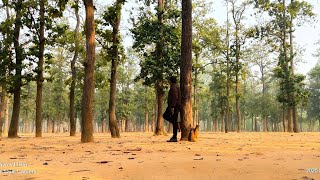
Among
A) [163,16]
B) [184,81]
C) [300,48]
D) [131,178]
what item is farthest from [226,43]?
[131,178]

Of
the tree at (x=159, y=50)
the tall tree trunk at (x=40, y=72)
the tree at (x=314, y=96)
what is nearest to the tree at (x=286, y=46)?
the tree at (x=159, y=50)

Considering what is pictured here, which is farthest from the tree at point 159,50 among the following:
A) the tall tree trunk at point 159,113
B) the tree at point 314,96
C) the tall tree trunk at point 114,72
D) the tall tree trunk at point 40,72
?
the tree at point 314,96

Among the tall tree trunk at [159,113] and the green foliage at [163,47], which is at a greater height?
the green foliage at [163,47]

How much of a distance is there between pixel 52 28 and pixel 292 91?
73.0 feet

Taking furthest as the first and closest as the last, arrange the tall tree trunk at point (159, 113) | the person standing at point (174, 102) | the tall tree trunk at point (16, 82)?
the tall tree trunk at point (159, 113) < the tall tree trunk at point (16, 82) < the person standing at point (174, 102)

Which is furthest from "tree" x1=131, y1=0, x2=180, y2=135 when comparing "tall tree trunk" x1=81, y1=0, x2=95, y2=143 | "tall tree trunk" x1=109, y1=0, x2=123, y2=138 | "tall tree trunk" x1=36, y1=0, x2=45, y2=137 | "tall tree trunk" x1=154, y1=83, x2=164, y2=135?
"tall tree trunk" x1=81, y1=0, x2=95, y2=143

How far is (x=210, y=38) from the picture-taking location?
33.4m

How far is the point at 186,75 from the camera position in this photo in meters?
10.7

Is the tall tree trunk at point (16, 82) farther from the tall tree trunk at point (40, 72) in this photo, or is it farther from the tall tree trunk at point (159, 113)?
the tall tree trunk at point (159, 113)

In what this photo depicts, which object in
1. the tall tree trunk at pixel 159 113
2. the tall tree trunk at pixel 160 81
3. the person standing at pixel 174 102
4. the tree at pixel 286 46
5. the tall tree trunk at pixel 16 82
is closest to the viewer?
the person standing at pixel 174 102

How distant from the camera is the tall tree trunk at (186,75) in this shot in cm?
1045

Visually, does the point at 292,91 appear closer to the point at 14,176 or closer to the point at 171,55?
the point at 171,55

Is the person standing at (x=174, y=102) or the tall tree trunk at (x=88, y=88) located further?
the tall tree trunk at (x=88, y=88)

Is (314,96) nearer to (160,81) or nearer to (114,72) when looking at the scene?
(160,81)
